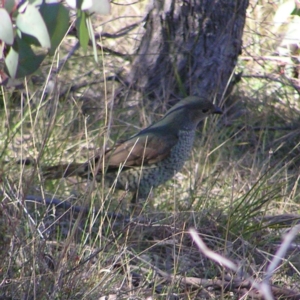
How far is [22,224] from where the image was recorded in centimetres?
326

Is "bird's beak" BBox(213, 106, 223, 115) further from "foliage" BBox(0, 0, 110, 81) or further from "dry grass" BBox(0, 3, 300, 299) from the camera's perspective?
"foliage" BBox(0, 0, 110, 81)

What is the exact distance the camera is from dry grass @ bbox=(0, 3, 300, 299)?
290 centimetres

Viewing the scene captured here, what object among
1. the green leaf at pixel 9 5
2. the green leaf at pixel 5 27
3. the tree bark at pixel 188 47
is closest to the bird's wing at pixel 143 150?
the tree bark at pixel 188 47

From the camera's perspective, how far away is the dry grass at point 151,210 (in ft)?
9.53

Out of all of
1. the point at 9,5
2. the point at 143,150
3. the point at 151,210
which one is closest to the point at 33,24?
the point at 9,5

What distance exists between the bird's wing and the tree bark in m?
0.96

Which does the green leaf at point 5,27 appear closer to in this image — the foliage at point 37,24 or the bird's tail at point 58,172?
the foliage at point 37,24

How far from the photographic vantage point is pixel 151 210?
416 centimetres

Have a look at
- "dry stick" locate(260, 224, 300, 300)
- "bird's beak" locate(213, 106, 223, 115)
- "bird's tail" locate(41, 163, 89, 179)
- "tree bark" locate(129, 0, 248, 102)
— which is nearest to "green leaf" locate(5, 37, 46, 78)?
"dry stick" locate(260, 224, 300, 300)

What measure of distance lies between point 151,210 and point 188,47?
188 cm

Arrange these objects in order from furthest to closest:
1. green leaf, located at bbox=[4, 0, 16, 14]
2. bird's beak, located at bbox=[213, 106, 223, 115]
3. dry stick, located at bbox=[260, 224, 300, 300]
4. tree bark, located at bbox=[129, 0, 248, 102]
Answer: tree bark, located at bbox=[129, 0, 248, 102]
bird's beak, located at bbox=[213, 106, 223, 115]
green leaf, located at bbox=[4, 0, 16, 14]
dry stick, located at bbox=[260, 224, 300, 300]

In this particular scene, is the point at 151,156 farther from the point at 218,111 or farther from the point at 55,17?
the point at 55,17

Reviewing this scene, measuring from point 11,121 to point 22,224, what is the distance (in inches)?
73.2

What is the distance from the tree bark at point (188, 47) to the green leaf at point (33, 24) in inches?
128
